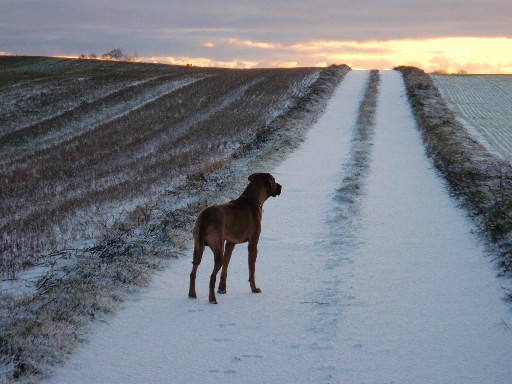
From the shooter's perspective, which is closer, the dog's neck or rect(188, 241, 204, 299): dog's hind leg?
rect(188, 241, 204, 299): dog's hind leg

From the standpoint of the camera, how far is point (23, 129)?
3709 centimetres

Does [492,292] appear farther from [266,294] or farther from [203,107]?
[203,107]

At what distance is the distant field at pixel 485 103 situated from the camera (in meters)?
23.0

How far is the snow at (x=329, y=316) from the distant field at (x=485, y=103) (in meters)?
9.69

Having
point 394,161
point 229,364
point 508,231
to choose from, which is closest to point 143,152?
point 394,161

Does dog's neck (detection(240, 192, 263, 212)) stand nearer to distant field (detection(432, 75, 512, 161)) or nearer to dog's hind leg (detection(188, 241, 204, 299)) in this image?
dog's hind leg (detection(188, 241, 204, 299))

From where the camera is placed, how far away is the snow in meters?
5.59

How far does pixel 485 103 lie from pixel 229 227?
108 feet

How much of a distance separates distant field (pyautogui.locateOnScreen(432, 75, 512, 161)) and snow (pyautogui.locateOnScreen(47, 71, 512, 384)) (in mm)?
9691

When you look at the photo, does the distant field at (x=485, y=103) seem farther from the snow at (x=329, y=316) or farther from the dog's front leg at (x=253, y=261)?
the dog's front leg at (x=253, y=261)

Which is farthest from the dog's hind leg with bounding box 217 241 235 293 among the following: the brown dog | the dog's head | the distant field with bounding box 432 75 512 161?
the distant field with bounding box 432 75 512 161

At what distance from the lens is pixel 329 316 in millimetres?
6914

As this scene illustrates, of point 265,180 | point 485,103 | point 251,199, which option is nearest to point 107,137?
point 485,103

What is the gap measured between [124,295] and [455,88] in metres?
40.5
